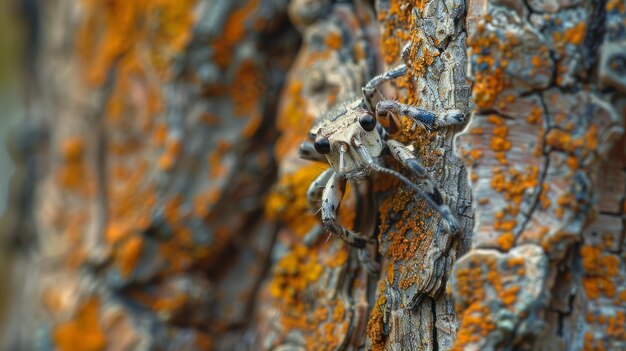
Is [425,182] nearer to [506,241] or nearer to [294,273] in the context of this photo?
[506,241]

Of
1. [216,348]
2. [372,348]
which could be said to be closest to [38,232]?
[216,348]

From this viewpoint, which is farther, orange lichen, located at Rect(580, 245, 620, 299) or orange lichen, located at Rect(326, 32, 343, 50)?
orange lichen, located at Rect(326, 32, 343, 50)

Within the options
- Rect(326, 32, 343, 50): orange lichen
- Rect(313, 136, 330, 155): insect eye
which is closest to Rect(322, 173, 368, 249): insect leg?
Rect(313, 136, 330, 155): insect eye

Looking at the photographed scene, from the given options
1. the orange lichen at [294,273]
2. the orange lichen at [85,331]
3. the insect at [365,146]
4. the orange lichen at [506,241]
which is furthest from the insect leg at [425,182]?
the orange lichen at [85,331]

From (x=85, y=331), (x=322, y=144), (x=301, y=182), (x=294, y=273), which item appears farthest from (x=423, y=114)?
(x=85, y=331)

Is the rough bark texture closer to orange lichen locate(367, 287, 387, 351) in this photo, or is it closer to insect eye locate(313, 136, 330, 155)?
orange lichen locate(367, 287, 387, 351)

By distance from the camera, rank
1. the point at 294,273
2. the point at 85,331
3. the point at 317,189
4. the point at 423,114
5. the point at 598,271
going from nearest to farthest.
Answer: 1. the point at 598,271
2. the point at 423,114
3. the point at 317,189
4. the point at 294,273
5. the point at 85,331

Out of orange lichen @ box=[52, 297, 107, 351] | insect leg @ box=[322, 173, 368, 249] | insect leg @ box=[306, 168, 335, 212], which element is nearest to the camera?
insect leg @ box=[322, 173, 368, 249]
